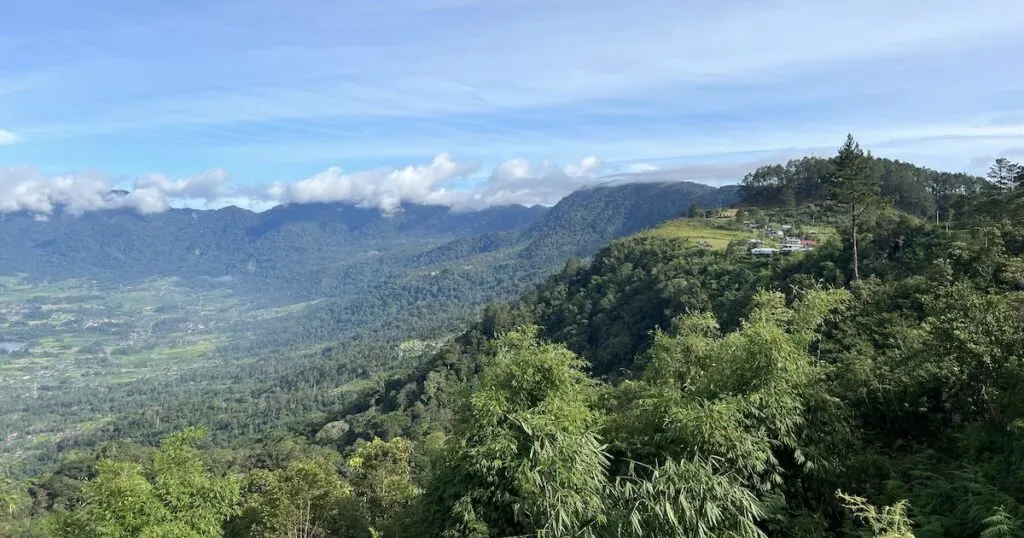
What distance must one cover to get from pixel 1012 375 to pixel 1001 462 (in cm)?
245

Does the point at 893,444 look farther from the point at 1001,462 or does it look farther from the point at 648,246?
the point at 648,246

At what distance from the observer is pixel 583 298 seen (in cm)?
9219

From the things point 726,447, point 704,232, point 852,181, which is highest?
point 852,181

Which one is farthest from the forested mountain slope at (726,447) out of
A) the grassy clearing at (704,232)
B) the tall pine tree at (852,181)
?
the grassy clearing at (704,232)

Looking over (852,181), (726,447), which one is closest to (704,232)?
(852,181)

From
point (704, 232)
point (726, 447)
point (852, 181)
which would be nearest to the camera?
point (726, 447)

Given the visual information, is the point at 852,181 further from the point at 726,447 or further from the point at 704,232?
the point at 704,232

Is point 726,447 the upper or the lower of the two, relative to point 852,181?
lower

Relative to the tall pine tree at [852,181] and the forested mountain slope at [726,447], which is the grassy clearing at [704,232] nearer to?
the tall pine tree at [852,181]

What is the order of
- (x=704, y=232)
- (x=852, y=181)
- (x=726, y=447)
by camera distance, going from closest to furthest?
(x=726, y=447), (x=852, y=181), (x=704, y=232)

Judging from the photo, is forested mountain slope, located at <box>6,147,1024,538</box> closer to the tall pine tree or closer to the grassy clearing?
the tall pine tree

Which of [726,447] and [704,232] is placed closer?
[726,447]

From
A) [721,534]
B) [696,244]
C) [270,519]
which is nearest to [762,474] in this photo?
[721,534]

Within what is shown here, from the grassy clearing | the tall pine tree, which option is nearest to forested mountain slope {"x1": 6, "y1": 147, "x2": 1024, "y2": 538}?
the tall pine tree
